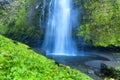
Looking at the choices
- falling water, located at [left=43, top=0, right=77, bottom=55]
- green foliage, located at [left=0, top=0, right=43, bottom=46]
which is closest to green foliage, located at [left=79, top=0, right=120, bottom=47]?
falling water, located at [left=43, top=0, right=77, bottom=55]

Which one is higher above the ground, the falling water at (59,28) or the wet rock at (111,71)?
the falling water at (59,28)

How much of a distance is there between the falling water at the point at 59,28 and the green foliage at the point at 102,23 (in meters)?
1.54

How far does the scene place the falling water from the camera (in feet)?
78.3

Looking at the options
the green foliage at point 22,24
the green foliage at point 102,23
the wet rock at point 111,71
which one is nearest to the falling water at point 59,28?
the green foliage at point 22,24

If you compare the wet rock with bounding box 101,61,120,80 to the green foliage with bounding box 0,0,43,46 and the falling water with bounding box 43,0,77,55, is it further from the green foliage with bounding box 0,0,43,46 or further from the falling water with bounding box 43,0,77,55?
the green foliage with bounding box 0,0,43,46

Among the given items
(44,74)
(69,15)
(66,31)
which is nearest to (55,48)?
(66,31)

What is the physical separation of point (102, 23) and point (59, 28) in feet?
13.5

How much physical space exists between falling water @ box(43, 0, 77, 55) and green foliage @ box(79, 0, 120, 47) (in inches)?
60.5

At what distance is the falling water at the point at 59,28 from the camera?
23.9 meters

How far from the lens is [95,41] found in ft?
75.9

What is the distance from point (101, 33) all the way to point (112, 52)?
6.49ft

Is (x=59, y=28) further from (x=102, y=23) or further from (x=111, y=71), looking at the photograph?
(x=111, y=71)

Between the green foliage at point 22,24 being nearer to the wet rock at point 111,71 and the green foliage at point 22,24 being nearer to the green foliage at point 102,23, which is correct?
the green foliage at point 102,23

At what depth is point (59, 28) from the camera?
24359 millimetres
